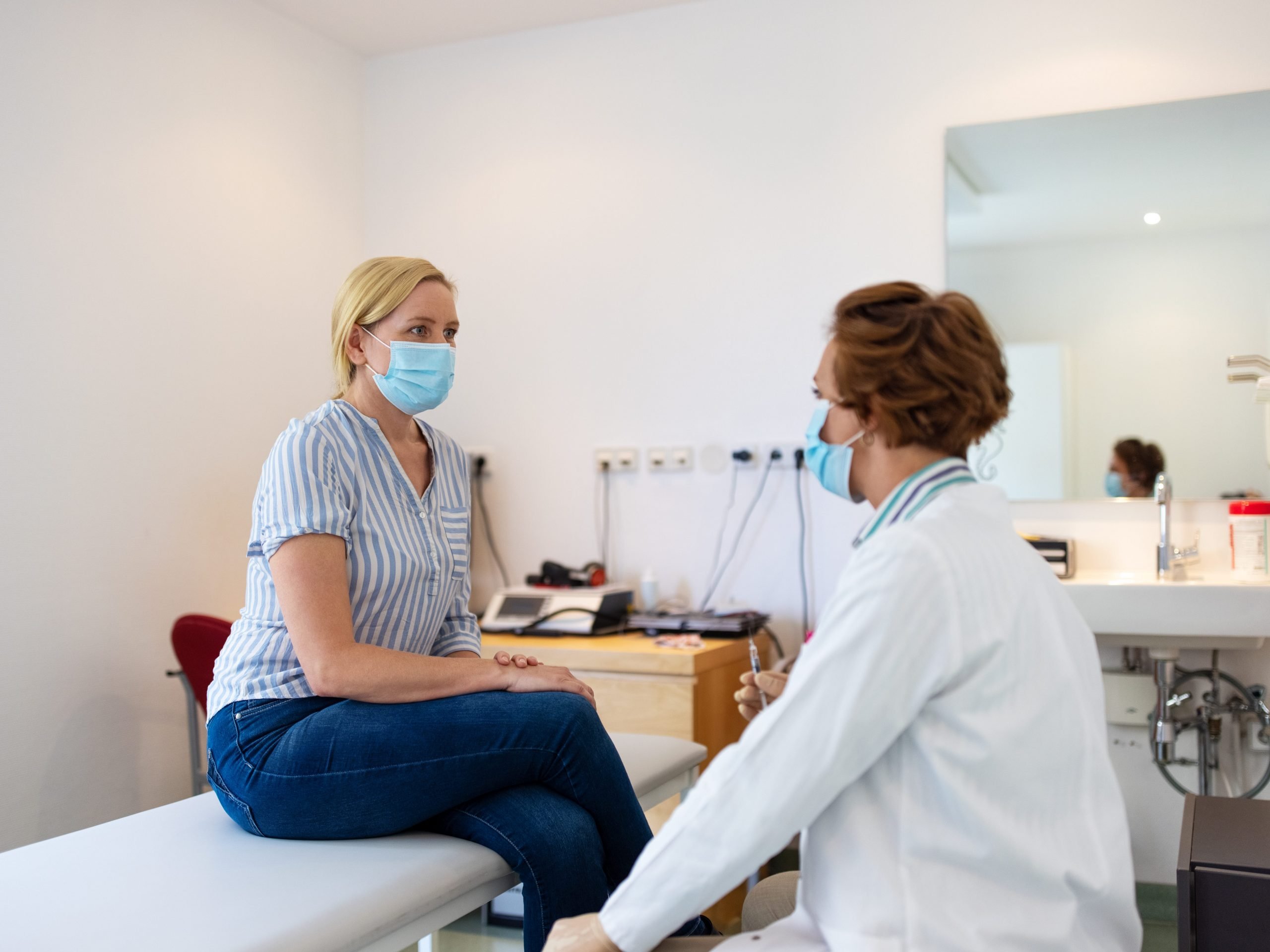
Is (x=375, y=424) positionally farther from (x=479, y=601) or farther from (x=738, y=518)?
(x=479, y=601)

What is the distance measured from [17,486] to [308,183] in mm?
1436

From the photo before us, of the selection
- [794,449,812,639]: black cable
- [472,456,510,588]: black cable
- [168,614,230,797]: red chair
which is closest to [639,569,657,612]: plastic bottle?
[794,449,812,639]: black cable

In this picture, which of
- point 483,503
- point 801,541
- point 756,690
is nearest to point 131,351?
point 483,503

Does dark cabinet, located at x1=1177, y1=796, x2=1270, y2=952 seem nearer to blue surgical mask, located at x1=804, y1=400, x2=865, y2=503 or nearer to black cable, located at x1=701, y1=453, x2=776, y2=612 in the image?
blue surgical mask, located at x1=804, y1=400, x2=865, y2=503

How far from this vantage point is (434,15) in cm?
333

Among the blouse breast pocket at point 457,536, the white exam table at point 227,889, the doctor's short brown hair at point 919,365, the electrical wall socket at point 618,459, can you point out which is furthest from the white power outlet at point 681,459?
the doctor's short brown hair at point 919,365

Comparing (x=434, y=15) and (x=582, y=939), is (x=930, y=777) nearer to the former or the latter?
(x=582, y=939)

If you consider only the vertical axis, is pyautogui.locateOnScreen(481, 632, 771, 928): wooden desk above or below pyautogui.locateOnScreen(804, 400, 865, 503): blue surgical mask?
below

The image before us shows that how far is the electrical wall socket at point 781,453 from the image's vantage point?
3.08m

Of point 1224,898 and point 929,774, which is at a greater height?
point 929,774

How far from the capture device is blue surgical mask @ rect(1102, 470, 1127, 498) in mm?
2793

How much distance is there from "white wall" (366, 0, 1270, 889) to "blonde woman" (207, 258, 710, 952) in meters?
1.75

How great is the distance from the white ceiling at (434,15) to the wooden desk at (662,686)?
6.33ft

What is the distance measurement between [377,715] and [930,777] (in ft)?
2.40
